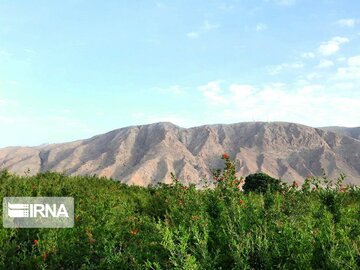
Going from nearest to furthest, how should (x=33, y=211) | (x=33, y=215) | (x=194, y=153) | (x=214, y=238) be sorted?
(x=214, y=238) < (x=33, y=215) < (x=33, y=211) < (x=194, y=153)

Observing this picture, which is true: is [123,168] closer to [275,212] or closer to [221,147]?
[221,147]

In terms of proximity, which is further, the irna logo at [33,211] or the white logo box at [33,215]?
the irna logo at [33,211]

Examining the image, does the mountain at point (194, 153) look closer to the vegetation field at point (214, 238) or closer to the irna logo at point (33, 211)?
the irna logo at point (33, 211)

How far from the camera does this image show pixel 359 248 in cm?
581

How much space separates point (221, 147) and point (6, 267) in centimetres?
17226

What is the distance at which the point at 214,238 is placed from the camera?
708cm

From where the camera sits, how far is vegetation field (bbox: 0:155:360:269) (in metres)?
5.51

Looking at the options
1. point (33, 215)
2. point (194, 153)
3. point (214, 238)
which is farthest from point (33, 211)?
point (194, 153)

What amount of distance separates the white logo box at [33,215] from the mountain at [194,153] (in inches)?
4922

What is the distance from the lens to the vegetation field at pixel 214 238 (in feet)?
18.1

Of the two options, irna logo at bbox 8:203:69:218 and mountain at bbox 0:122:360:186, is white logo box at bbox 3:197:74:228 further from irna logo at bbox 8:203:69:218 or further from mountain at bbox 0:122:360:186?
mountain at bbox 0:122:360:186

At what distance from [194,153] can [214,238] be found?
165 meters

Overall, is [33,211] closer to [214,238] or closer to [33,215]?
[33,215]

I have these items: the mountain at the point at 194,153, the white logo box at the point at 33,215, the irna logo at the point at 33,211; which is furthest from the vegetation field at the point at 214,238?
the mountain at the point at 194,153
